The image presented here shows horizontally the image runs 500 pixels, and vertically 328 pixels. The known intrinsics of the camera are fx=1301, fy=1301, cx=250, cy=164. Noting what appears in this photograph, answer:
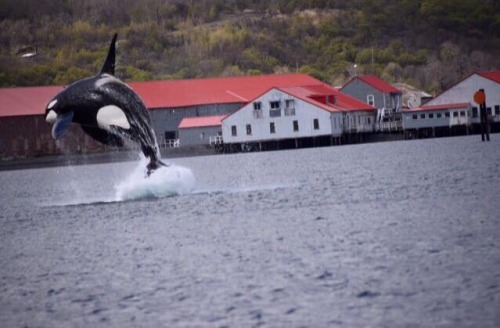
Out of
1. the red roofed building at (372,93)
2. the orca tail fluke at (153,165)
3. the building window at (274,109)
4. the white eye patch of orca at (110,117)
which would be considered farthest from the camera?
the red roofed building at (372,93)

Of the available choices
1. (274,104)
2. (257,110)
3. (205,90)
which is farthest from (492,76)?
(205,90)

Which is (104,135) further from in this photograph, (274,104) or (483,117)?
(274,104)

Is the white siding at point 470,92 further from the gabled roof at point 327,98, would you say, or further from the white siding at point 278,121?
the white siding at point 278,121

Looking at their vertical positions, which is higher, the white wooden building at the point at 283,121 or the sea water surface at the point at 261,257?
the white wooden building at the point at 283,121

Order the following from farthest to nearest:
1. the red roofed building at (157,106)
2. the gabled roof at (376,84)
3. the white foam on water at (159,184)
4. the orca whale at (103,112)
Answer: the gabled roof at (376,84)
the red roofed building at (157,106)
the white foam on water at (159,184)
the orca whale at (103,112)

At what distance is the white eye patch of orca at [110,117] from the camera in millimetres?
35250

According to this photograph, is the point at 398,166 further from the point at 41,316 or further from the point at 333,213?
the point at 41,316

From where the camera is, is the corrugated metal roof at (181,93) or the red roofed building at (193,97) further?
the red roofed building at (193,97)

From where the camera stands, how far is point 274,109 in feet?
378

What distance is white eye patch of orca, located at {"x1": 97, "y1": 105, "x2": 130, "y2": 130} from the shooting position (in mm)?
35250

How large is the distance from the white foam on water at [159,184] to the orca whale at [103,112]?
412cm

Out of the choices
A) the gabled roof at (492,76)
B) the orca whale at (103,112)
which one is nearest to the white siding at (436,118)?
the gabled roof at (492,76)

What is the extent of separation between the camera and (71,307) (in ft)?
67.5

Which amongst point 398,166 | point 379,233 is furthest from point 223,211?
point 398,166
